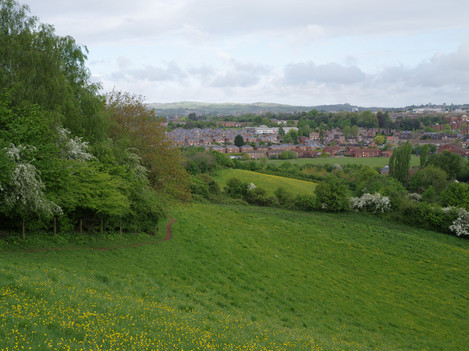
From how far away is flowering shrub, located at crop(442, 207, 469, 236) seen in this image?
42625 mm

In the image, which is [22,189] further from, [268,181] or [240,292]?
[268,181]

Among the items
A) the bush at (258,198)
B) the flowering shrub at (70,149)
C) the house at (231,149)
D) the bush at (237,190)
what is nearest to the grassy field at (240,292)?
the flowering shrub at (70,149)

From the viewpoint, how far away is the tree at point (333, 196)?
5044cm

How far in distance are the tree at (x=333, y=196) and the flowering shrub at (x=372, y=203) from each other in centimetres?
233

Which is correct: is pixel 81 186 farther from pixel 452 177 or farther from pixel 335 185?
pixel 452 177

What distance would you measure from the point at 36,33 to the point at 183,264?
17.5 metres

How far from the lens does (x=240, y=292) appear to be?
19688mm

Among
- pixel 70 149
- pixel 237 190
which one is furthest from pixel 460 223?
pixel 70 149

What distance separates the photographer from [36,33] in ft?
76.0

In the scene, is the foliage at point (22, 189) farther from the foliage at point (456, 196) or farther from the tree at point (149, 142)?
the foliage at point (456, 196)

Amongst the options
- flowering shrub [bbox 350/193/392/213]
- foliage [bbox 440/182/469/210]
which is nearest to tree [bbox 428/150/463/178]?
foliage [bbox 440/182/469/210]

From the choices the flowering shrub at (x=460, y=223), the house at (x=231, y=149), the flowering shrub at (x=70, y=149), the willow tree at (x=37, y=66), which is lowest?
the flowering shrub at (x=460, y=223)

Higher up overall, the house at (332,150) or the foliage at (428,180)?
the house at (332,150)

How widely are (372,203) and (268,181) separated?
977 inches
